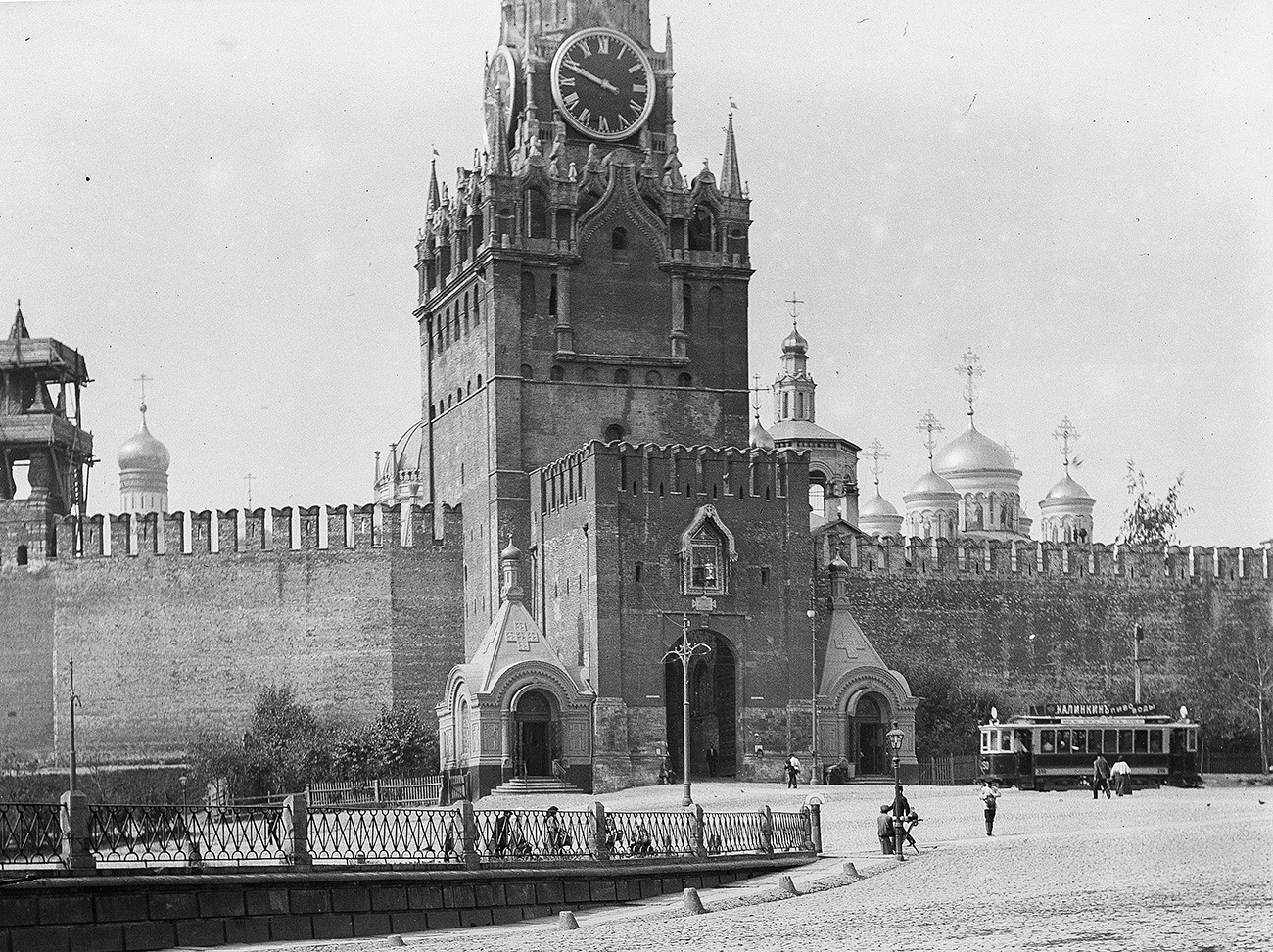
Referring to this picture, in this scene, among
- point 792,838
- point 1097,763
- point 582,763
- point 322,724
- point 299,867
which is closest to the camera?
point 299,867

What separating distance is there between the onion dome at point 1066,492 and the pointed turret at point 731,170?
39.1 meters

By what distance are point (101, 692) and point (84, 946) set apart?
3218cm

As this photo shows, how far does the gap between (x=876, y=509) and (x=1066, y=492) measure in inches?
369

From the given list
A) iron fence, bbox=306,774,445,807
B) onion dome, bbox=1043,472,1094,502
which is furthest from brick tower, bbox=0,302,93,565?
onion dome, bbox=1043,472,1094,502

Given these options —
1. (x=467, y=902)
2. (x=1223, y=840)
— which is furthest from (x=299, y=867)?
(x=1223, y=840)

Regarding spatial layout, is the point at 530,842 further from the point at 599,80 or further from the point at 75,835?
the point at 599,80

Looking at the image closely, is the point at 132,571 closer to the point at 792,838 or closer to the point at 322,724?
the point at 322,724

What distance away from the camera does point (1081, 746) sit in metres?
51.5

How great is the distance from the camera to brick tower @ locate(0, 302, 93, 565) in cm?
6650

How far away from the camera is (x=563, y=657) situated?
184ft

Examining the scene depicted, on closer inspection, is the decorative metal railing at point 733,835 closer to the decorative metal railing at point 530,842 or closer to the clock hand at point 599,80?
the decorative metal railing at point 530,842

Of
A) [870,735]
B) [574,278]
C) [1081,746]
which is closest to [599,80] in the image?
[574,278]

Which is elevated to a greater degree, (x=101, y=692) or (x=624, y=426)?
(x=624, y=426)

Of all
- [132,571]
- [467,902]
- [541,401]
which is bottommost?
[467,902]
